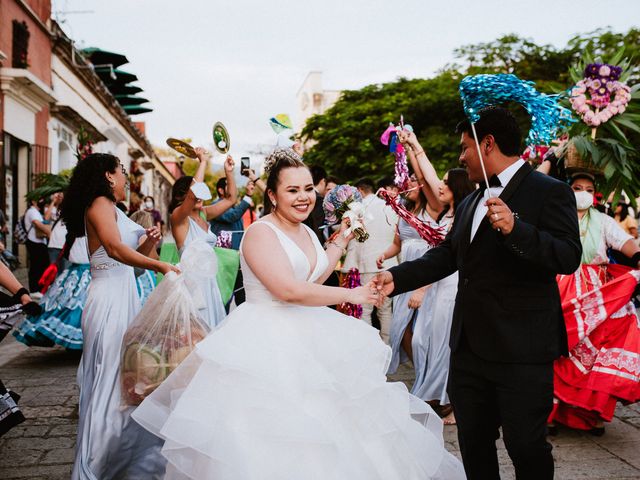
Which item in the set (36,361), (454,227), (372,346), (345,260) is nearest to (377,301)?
(372,346)

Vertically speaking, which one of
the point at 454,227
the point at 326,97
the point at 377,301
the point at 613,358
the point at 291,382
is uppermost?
the point at 326,97

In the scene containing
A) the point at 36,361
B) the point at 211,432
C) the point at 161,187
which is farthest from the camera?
the point at 161,187

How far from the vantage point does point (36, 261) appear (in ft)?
44.7

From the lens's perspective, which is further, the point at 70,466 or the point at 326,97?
the point at 326,97

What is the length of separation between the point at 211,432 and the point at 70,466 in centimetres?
214

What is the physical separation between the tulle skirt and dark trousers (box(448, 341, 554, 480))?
24 cm

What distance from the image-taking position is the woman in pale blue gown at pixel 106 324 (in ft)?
12.9

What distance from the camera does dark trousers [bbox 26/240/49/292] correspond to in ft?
44.2

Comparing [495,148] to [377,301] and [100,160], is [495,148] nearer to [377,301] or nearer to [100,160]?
[377,301]

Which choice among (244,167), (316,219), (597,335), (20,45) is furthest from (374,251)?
(20,45)

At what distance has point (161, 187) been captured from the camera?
62531 millimetres

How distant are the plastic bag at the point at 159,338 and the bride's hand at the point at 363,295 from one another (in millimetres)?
1322

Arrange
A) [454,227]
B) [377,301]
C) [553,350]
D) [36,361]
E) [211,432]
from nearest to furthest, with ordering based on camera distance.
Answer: [211,432] → [553,350] → [377,301] → [454,227] → [36,361]

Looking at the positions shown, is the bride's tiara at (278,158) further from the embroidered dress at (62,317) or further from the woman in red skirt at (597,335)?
the embroidered dress at (62,317)
